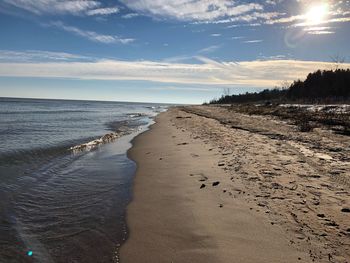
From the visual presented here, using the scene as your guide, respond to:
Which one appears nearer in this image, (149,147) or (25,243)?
(25,243)

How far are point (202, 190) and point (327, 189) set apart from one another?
2.39 meters

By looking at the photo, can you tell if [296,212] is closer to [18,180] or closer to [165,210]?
[165,210]

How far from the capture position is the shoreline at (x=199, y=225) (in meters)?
3.75

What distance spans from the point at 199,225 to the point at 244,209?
883 mm

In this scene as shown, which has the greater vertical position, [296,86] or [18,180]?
[296,86]

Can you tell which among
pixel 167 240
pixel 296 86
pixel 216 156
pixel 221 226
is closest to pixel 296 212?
pixel 221 226

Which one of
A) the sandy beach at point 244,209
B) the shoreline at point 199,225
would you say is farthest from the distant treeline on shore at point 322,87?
the shoreline at point 199,225

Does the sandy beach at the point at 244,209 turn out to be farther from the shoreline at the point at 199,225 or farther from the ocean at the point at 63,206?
the ocean at the point at 63,206

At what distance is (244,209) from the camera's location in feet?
16.5

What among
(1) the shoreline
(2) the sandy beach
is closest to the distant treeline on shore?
(2) the sandy beach

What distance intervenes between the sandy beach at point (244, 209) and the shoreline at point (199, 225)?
0.01 meters

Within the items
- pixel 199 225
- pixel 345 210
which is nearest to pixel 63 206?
pixel 199 225

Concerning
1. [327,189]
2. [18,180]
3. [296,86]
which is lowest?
[18,180]

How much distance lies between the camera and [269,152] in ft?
31.0
